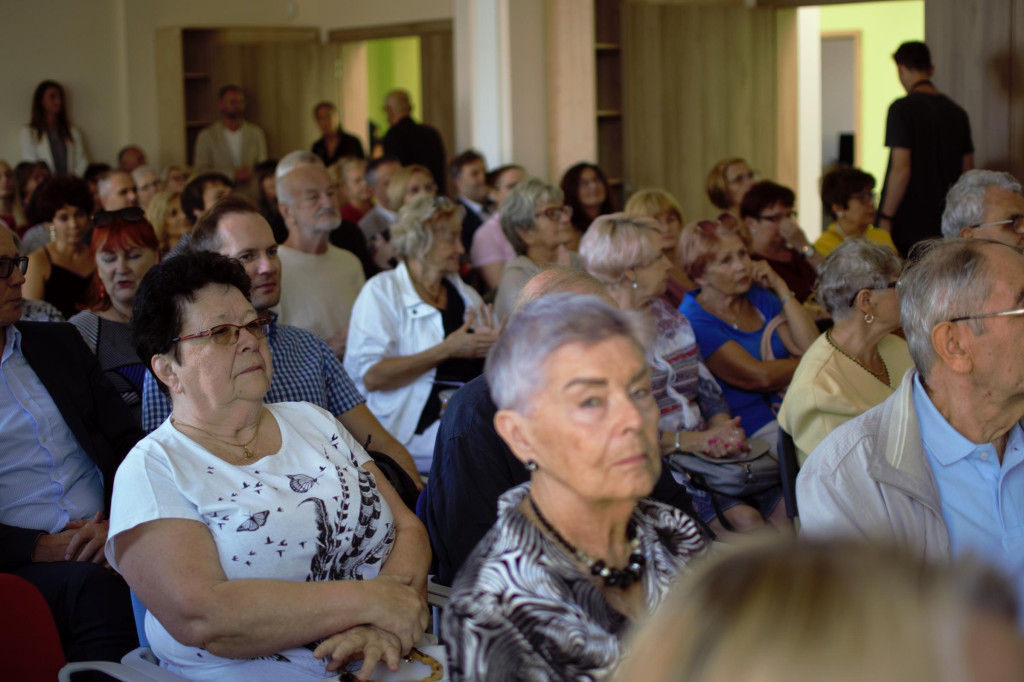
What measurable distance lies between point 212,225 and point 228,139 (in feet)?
25.4

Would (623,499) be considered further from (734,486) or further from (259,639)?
(734,486)

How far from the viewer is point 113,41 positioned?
1036cm

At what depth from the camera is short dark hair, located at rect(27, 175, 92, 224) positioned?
4.96 metres

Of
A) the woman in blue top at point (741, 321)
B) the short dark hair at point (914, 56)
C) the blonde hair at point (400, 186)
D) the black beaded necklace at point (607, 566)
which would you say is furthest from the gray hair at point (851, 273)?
the blonde hair at point (400, 186)

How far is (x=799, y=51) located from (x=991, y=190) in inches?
216

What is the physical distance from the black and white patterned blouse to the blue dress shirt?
56.8 inches

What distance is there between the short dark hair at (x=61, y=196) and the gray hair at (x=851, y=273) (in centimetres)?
362

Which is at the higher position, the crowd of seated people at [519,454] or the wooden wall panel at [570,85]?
the wooden wall panel at [570,85]

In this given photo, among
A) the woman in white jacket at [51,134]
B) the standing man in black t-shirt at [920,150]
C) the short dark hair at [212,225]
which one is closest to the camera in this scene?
the short dark hair at [212,225]

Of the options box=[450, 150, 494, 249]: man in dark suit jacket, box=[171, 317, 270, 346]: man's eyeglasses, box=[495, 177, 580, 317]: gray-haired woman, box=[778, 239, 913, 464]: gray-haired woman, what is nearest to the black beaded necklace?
box=[171, 317, 270, 346]: man's eyeglasses

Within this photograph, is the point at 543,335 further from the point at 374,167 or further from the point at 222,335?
the point at 374,167

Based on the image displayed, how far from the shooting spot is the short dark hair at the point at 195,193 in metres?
5.04

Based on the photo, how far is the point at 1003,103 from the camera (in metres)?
5.72

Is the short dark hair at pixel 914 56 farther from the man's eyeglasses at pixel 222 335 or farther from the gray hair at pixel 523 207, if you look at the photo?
the man's eyeglasses at pixel 222 335
